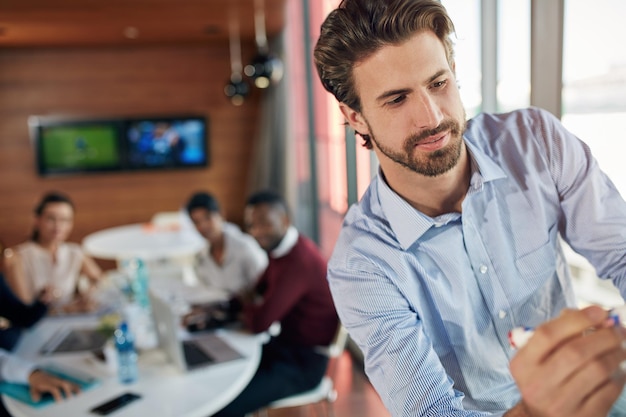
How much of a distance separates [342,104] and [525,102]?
38.9 inches

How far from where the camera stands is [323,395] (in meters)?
2.73

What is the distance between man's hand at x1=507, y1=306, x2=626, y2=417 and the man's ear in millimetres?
563

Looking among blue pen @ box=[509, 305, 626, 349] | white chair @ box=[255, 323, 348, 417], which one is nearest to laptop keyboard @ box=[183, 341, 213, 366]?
white chair @ box=[255, 323, 348, 417]

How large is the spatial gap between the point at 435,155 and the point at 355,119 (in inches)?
8.7

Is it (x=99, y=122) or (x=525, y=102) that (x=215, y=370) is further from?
(x=99, y=122)

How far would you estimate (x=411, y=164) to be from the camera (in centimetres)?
101

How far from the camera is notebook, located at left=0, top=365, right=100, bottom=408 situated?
2018mm

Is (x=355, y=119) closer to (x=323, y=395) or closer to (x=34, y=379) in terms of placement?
(x=34, y=379)

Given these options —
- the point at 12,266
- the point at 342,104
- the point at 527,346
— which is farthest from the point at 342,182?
the point at 527,346

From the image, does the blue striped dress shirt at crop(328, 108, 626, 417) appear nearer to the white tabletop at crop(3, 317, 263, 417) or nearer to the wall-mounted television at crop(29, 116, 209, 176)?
the white tabletop at crop(3, 317, 263, 417)

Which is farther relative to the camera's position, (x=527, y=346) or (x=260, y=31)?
(x=260, y=31)

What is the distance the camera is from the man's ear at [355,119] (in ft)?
3.67

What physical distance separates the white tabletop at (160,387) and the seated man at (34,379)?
4 cm

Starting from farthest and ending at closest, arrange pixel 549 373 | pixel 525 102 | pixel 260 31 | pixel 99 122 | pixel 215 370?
pixel 99 122, pixel 260 31, pixel 215 370, pixel 525 102, pixel 549 373
